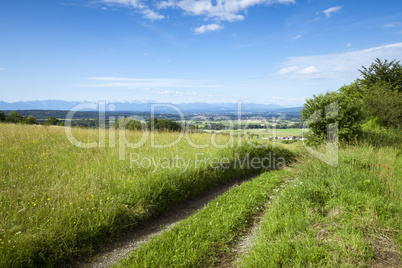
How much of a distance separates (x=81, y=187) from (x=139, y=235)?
1687mm

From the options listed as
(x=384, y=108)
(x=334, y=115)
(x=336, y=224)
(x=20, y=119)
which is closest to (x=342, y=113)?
(x=334, y=115)

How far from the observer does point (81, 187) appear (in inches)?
202

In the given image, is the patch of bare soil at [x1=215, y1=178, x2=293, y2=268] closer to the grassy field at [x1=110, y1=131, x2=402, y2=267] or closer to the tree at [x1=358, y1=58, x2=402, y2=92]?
the grassy field at [x1=110, y1=131, x2=402, y2=267]

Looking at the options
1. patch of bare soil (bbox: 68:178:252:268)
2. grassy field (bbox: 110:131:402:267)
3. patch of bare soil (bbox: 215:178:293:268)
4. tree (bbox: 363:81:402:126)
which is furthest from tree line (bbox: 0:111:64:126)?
tree (bbox: 363:81:402:126)

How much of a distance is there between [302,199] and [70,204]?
4721 mm

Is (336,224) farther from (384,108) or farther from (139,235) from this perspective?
(384,108)

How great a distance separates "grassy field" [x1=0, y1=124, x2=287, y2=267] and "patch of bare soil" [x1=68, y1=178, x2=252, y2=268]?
182 mm

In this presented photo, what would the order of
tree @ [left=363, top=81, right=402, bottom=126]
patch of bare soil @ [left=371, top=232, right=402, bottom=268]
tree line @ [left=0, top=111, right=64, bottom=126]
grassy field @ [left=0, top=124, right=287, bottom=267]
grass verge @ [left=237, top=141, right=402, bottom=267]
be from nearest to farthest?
1. patch of bare soil @ [left=371, top=232, right=402, bottom=268]
2. grass verge @ [left=237, top=141, right=402, bottom=267]
3. grassy field @ [left=0, top=124, right=287, bottom=267]
4. tree @ [left=363, top=81, right=402, bottom=126]
5. tree line @ [left=0, top=111, right=64, bottom=126]

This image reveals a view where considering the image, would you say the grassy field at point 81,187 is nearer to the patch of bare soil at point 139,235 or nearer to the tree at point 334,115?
the patch of bare soil at point 139,235

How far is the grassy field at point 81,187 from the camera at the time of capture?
12.6ft

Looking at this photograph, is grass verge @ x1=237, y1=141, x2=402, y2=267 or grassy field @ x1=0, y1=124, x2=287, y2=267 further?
grassy field @ x1=0, y1=124, x2=287, y2=267

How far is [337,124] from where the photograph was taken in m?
11.6

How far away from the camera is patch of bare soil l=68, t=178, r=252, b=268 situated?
12.9 feet

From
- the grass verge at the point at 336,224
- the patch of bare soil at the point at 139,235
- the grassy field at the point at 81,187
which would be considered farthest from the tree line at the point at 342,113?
the patch of bare soil at the point at 139,235
